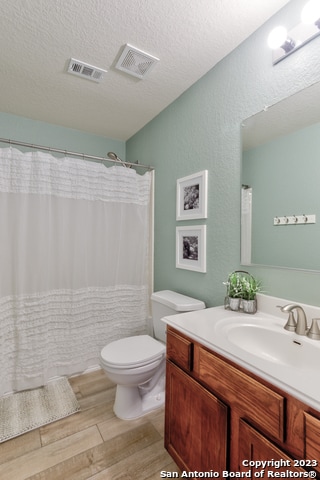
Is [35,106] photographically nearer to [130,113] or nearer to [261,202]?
[130,113]

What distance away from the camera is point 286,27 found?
1198 mm

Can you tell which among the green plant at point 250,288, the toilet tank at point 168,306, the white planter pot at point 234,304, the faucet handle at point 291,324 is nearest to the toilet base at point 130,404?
the toilet tank at point 168,306

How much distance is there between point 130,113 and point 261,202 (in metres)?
1.61

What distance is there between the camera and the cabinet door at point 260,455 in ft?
2.23

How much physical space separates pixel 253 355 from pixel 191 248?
105 cm

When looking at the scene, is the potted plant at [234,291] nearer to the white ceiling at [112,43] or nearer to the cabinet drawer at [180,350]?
the cabinet drawer at [180,350]

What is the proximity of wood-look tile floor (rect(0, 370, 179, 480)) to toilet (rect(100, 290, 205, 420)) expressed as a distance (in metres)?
0.07

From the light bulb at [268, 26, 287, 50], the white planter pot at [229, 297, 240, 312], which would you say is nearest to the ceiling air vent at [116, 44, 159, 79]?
the light bulb at [268, 26, 287, 50]

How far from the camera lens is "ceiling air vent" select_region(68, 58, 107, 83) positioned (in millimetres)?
1606

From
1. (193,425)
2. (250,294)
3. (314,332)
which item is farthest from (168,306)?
(314,332)

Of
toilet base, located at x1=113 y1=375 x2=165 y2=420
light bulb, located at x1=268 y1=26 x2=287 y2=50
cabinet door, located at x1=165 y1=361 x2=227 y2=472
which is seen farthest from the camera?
toilet base, located at x1=113 y1=375 x2=165 y2=420

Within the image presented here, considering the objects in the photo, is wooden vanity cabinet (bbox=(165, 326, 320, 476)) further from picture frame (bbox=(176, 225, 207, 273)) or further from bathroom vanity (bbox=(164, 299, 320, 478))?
picture frame (bbox=(176, 225, 207, 273))

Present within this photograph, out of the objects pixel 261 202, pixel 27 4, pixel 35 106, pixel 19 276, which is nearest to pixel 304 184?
pixel 261 202

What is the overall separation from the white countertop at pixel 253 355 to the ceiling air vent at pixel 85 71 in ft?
5.79
